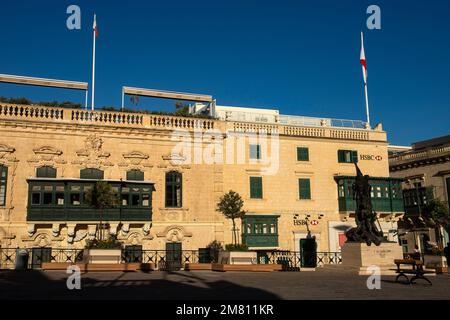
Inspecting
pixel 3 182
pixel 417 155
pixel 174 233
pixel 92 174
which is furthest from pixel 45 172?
pixel 417 155

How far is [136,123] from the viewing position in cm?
3055

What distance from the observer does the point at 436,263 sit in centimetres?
2484

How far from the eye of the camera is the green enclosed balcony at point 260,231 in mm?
31266

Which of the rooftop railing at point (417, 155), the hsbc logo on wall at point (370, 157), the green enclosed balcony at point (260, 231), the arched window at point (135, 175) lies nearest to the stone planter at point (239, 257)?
the green enclosed balcony at point (260, 231)

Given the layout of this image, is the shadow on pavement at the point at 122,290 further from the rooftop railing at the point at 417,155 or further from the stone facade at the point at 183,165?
the rooftop railing at the point at 417,155

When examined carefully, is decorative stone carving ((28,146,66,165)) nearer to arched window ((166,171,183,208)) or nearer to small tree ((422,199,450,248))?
arched window ((166,171,183,208))

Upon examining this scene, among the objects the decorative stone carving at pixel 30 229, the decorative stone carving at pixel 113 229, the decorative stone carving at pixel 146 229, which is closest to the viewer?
the decorative stone carving at pixel 30 229

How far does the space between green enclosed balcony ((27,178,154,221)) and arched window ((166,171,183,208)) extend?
4.43 feet

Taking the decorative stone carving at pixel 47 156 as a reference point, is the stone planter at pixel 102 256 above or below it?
below

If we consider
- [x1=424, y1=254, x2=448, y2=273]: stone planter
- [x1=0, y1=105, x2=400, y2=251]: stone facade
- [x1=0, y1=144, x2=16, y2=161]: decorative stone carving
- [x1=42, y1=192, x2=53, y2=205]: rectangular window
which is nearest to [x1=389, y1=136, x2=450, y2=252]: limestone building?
[x1=0, y1=105, x2=400, y2=251]: stone facade

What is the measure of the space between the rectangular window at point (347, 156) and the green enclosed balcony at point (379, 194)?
1.64 m

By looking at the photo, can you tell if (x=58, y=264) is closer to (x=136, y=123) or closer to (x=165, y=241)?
(x=165, y=241)

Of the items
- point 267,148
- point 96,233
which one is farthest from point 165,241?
point 267,148

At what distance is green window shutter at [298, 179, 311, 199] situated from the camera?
3382 centimetres
